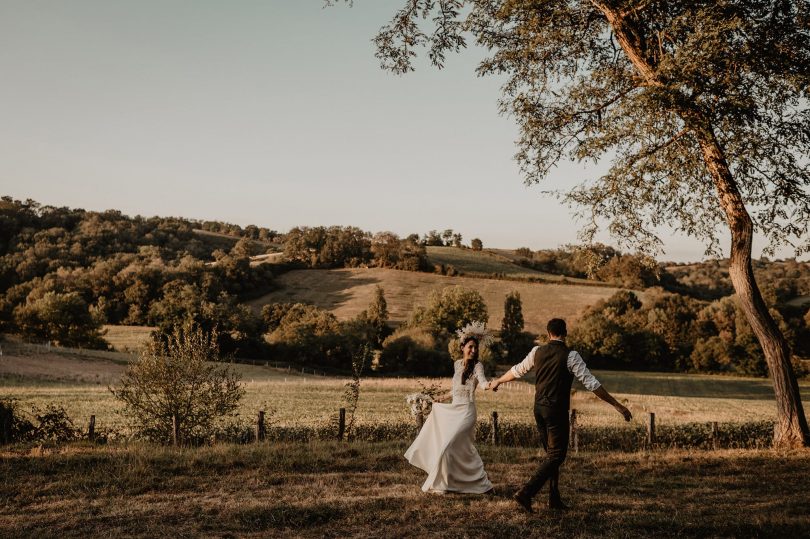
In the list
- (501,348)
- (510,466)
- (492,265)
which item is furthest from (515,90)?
(492,265)

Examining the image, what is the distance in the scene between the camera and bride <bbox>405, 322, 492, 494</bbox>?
8281 mm

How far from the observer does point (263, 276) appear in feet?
294

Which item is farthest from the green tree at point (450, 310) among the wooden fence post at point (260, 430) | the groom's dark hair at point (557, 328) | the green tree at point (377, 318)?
the groom's dark hair at point (557, 328)

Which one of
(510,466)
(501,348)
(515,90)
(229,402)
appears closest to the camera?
(510,466)

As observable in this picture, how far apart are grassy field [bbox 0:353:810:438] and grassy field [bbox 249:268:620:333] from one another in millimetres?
19218

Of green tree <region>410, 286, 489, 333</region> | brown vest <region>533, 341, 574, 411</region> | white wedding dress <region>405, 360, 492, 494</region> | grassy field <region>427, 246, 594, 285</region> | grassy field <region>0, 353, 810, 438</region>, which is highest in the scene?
grassy field <region>427, 246, 594, 285</region>

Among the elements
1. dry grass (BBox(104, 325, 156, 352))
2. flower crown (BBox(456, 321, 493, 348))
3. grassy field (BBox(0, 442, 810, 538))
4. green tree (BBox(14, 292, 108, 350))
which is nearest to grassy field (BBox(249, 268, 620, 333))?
dry grass (BBox(104, 325, 156, 352))

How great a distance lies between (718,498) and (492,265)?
96.0 m

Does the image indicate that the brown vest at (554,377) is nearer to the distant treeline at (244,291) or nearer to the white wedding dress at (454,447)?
the white wedding dress at (454,447)

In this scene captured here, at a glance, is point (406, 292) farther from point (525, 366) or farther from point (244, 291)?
point (525, 366)

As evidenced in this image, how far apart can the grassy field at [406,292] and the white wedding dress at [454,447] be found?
220 ft

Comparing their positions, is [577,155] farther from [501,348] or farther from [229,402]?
[501,348]

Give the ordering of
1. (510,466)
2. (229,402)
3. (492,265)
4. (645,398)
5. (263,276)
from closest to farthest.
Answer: (510,466), (229,402), (645,398), (263,276), (492,265)

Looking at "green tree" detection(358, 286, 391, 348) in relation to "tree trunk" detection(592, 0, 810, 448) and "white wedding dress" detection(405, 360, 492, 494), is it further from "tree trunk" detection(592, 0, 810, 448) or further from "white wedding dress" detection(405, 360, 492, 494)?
"white wedding dress" detection(405, 360, 492, 494)
